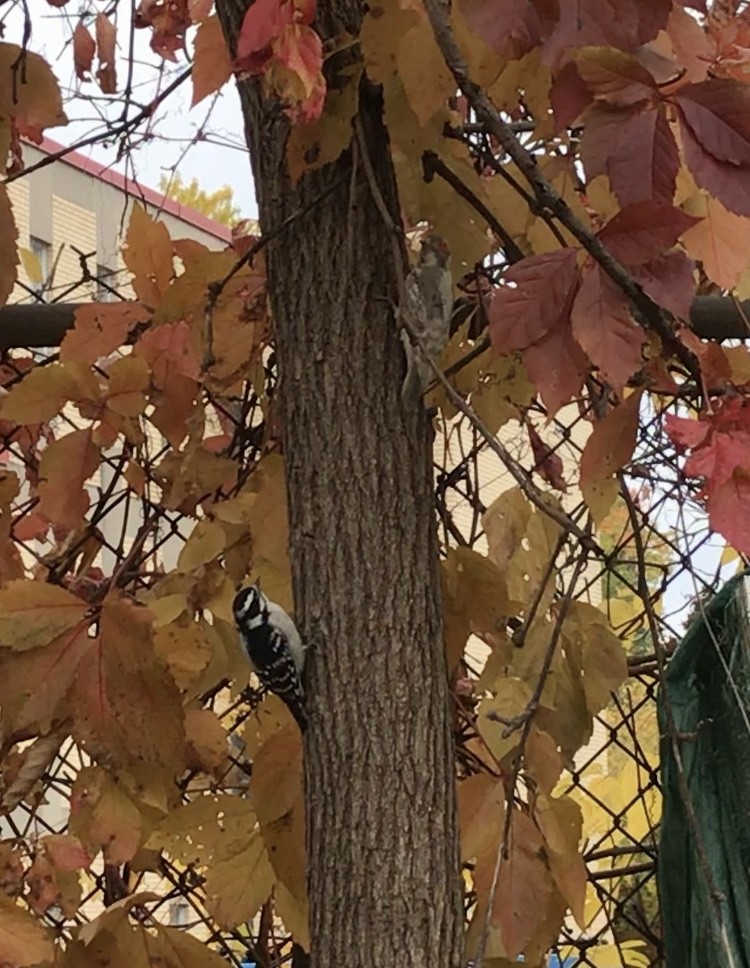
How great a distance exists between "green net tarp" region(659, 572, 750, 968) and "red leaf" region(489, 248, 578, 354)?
0.42 meters

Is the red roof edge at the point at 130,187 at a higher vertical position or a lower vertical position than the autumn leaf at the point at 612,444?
higher

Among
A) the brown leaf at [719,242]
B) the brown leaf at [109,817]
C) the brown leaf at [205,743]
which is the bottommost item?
the brown leaf at [109,817]

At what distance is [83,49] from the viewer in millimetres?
1393

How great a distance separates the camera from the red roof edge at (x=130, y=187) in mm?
1349

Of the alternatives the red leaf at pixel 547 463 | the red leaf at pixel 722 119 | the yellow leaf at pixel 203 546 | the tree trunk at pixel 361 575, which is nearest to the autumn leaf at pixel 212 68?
the tree trunk at pixel 361 575

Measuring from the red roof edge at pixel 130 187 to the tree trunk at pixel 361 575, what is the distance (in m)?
0.38

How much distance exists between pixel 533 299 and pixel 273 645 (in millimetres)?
324

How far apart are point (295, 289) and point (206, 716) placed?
40 centimetres

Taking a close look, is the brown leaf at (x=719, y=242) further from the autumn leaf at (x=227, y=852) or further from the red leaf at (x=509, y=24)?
the autumn leaf at (x=227, y=852)

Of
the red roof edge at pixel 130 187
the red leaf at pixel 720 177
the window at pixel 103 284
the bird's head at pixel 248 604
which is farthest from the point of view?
the red roof edge at pixel 130 187

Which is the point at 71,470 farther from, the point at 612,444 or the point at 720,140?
the point at 720,140

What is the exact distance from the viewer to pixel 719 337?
107cm

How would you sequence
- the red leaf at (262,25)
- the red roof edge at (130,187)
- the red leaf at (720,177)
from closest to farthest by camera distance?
the red leaf at (720,177) → the red leaf at (262,25) → the red roof edge at (130,187)

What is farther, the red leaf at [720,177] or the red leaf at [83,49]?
the red leaf at [83,49]
